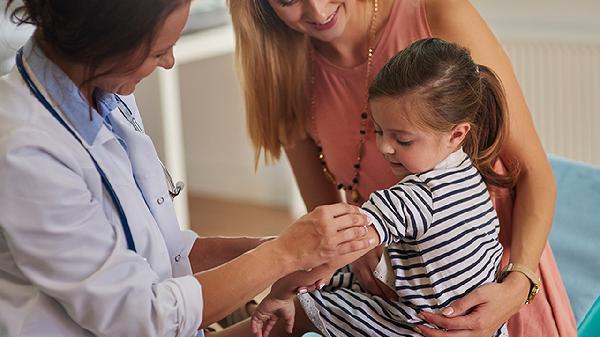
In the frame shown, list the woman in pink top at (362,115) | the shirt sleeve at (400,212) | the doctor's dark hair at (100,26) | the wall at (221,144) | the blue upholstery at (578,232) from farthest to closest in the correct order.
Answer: the wall at (221,144) < the blue upholstery at (578,232) < the woman in pink top at (362,115) < the shirt sleeve at (400,212) < the doctor's dark hair at (100,26)

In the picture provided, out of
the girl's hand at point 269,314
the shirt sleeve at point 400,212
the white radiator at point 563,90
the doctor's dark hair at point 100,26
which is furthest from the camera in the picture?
the white radiator at point 563,90

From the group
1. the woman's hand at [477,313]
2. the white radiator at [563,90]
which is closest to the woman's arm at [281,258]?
the woman's hand at [477,313]

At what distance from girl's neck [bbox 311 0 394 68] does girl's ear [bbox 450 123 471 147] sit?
355mm

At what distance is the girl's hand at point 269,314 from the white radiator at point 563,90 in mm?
2176

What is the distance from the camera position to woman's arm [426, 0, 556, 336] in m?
1.86

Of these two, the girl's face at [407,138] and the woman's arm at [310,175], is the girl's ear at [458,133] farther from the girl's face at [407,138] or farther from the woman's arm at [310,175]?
the woman's arm at [310,175]

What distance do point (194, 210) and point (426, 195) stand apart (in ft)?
10.7

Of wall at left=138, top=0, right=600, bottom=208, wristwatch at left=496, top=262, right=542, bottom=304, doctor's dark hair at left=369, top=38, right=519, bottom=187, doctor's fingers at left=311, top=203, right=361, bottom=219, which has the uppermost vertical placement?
doctor's dark hair at left=369, top=38, right=519, bottom=187

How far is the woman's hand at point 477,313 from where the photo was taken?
5.50 feet

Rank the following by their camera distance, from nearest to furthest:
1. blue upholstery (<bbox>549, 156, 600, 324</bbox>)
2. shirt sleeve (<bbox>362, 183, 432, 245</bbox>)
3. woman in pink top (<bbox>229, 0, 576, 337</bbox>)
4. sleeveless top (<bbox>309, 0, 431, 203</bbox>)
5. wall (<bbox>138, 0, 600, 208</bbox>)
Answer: shirt sleeve (<bbox>362, 183, 432, 245</bbox>) → woman in pink top (<bbox>229, 0, 576, 337</bbox>) → sleeveless top (<bbox>309, 0, 431, 203</bbox>) → blue upholstery (<bbox>549, 156, 600, 324</bbox>) → wall (<bbox>138, 0, 600, 208</bbox>)

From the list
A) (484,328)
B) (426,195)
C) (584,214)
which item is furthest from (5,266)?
(584,214)

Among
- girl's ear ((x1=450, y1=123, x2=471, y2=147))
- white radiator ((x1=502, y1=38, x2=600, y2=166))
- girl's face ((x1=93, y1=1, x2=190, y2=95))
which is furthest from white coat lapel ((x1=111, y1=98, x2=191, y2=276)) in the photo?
white radiator ((x1=502, y1=38, x2=600, y2=166))

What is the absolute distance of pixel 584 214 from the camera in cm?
232

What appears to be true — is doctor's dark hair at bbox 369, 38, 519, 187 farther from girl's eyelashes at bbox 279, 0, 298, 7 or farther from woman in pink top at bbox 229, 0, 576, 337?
girl's eyelashes at bbox 279, 0, 298, 7
